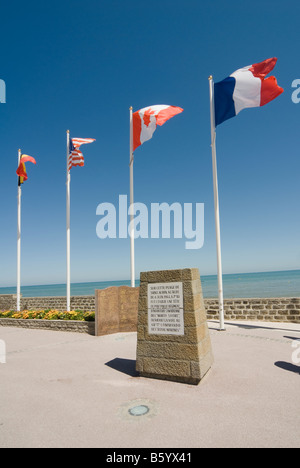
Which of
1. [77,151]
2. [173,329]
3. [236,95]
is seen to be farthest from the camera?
[77,151]

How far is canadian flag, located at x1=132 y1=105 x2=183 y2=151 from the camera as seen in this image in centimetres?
1222

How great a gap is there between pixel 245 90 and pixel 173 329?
970 cm

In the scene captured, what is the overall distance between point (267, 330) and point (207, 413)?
730 centimetres

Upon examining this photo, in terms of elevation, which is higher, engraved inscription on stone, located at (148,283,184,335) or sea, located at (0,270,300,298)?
engraved inscription on stone, located at (148,283,184,335)

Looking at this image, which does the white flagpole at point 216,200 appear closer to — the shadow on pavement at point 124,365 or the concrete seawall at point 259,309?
the concrete seawall at point 259,309

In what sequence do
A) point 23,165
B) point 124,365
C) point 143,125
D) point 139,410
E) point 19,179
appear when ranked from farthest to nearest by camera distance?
point 19,179 < point 23,165 < point 143,125 < point 124,365 < point 139,410

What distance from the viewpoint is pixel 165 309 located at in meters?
5.95

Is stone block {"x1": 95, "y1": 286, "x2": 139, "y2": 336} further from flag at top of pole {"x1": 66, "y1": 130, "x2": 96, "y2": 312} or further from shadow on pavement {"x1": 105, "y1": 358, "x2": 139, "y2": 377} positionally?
flag at top of pole {"x1": 66, "y1": 130, "x2": 96, "y2": 312}

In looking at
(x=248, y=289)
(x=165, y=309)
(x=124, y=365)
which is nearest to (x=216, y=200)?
(x=165, y=309)

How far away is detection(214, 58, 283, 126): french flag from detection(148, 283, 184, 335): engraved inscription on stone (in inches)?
337

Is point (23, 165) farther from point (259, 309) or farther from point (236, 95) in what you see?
point (259, 309)

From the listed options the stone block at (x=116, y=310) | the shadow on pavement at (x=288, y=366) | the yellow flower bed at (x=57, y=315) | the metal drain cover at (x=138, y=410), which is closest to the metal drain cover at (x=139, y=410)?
the metal drain cover at (x=138, y=410)

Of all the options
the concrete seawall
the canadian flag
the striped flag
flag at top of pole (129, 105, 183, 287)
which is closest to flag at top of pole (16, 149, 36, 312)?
the striped flag
